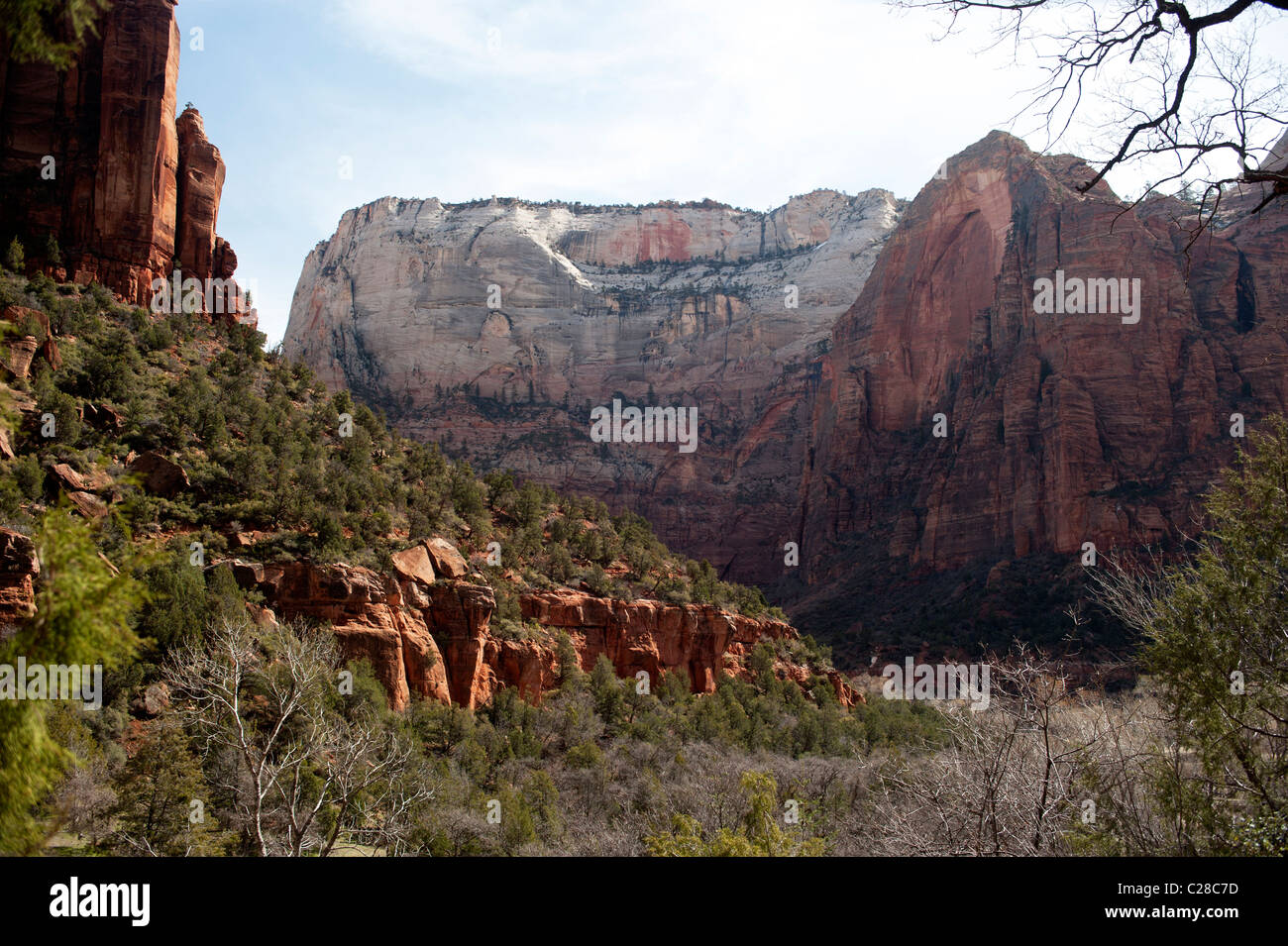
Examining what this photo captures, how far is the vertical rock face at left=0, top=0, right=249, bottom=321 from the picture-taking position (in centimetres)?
3484

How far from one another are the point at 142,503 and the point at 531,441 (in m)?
77.2

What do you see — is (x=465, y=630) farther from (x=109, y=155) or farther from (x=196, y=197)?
(x=109, y=155)

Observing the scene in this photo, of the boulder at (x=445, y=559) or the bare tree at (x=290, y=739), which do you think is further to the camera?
the boulder at (x=445, y=559)

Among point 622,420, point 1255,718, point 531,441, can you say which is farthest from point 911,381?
point 1255,718

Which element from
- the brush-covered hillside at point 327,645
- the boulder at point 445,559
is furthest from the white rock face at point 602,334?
the boulder at point 445,559

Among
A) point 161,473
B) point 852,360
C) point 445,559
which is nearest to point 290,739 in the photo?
point 161,473

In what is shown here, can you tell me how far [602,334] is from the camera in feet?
380

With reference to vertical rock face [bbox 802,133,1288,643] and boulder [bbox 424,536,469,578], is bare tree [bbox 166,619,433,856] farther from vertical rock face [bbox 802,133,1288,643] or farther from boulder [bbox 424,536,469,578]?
vertical rock face [bbox 802,133,1288,643]

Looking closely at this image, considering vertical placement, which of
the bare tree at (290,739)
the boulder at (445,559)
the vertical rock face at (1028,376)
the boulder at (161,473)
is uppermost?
the vertical rock face at (1028,376)

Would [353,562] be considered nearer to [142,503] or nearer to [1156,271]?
[142,503]

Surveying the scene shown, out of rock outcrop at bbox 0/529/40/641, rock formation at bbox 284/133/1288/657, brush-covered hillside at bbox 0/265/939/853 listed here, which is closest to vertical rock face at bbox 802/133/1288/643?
rock formation at bbox 284/133/1288/657

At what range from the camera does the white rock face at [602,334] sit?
100m

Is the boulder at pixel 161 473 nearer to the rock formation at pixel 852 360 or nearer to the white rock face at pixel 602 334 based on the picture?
the rock formation at pixel 852 360

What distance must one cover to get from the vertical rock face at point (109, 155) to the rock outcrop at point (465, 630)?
17.6m
